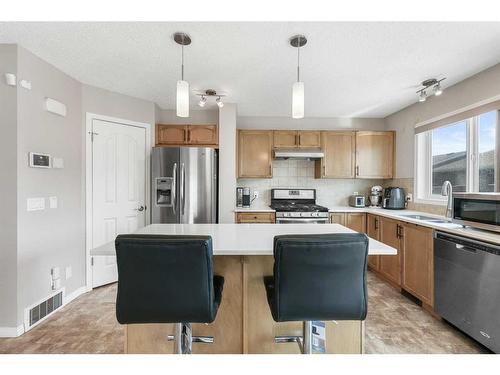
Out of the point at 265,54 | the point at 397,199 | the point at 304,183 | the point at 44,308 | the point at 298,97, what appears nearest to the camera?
the point at 298,97

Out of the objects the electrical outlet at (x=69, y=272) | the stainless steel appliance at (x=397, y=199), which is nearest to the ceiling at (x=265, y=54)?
the stainless steel appliance at (x=397, y=199)

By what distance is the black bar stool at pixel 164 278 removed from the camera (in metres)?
1.00

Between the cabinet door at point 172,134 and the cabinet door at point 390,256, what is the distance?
293cm

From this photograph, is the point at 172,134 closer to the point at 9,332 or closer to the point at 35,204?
the point at 35,204

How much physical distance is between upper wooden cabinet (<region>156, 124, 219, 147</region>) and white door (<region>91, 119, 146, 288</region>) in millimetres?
283

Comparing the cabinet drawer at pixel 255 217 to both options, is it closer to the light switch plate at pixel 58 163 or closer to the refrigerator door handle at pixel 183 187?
the refrigerator door handle at pixel 183 187

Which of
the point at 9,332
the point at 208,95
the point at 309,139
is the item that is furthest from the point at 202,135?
the point at 9,332

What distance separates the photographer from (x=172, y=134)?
347 centimetres

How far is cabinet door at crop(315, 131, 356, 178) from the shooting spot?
3.74 m

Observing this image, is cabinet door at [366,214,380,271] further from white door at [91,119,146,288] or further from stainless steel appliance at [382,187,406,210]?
white door at [91,119,146,288]

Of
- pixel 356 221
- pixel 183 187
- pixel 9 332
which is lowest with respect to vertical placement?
pixel 9 332

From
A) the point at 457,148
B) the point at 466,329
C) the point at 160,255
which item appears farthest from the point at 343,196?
the point at 160,255

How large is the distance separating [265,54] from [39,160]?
2.21 metres

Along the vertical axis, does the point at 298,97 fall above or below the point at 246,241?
above
